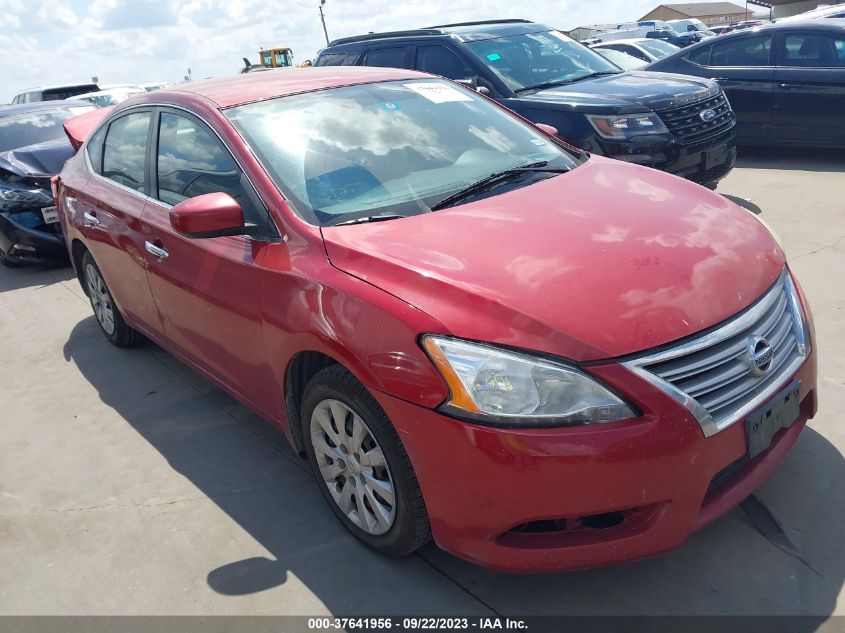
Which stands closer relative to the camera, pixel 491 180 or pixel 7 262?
pixel 491 180

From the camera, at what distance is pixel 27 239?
6867 mm

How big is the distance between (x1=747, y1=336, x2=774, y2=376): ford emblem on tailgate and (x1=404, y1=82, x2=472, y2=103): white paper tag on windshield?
6.53ft

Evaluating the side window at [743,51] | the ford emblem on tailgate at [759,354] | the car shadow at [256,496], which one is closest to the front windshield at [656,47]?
the side window at [743,51]

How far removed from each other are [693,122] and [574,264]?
176 inches

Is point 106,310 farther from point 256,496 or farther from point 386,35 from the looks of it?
point 386,35

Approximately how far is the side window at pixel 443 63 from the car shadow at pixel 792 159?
3.54 metres

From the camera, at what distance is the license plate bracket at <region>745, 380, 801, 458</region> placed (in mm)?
2232

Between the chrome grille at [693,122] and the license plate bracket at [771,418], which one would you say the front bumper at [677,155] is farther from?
the license plate bracket at [771,418]

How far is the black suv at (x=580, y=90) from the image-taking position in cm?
608

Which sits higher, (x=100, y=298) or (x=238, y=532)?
(x=100, y=298)

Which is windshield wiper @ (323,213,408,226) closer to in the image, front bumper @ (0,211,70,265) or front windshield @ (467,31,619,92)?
front windshield @ (467,31,619,92)

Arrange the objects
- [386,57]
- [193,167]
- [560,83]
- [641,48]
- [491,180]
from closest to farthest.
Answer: [491,180], [193,167], [560,83], [386,57], [641,48]

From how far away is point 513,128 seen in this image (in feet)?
12.1

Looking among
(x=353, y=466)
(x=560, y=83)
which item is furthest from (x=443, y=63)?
(x=353, y=466)
